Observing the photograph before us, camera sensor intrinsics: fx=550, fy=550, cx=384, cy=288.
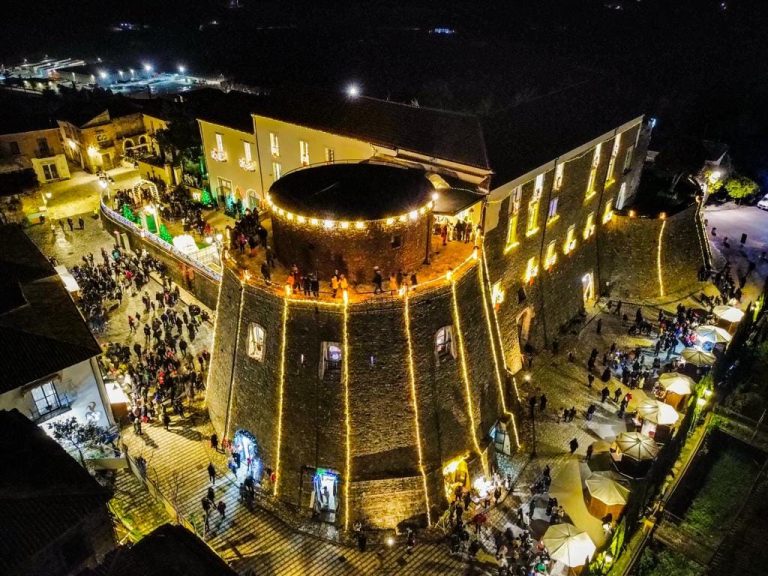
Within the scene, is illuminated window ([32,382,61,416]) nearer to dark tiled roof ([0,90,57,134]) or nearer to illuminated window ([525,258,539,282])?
illuminated window ([525,258,539,282])

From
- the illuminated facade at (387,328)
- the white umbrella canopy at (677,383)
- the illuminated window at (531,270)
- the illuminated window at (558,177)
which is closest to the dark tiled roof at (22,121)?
the illuminated facade at (387,328)

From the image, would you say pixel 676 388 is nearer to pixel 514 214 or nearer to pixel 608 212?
pixel 514 214

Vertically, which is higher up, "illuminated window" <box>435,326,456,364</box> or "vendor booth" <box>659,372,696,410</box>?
"illuminated window" <box>435,326,456,364</box>

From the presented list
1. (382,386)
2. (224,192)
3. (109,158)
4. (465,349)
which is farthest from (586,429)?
(109,158)

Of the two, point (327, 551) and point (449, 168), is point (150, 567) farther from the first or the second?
point (449, 168)

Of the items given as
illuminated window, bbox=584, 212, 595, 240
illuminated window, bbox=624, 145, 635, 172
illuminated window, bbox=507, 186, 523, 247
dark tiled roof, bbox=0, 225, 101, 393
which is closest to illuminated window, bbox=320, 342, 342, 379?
dark tiled roof, bbox=0, 225, 101, 393
